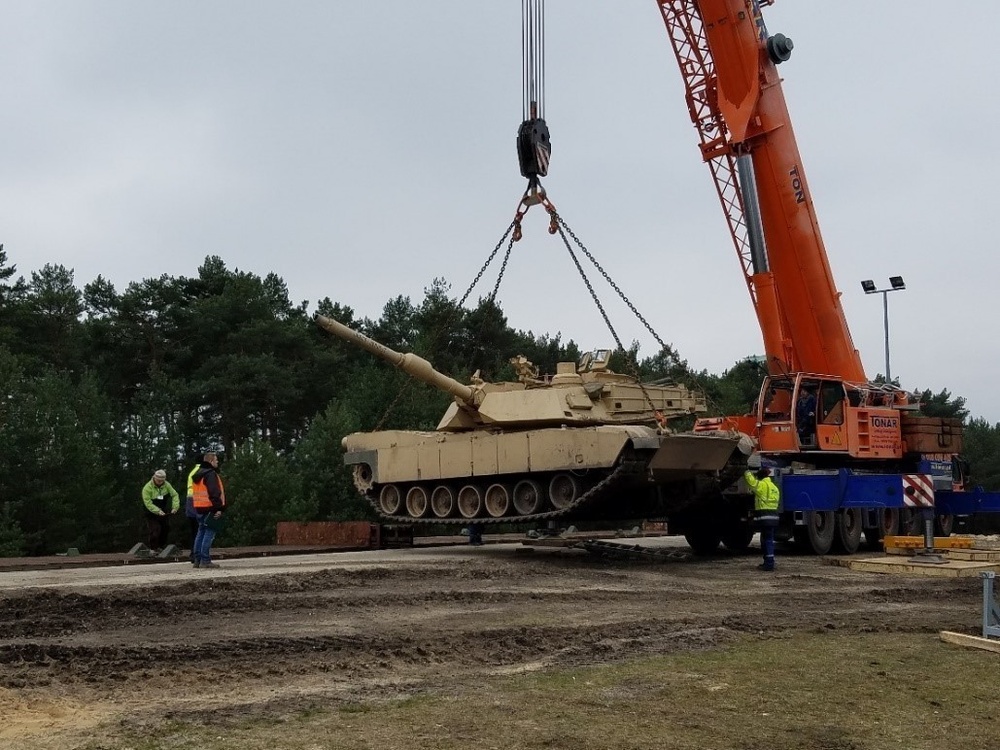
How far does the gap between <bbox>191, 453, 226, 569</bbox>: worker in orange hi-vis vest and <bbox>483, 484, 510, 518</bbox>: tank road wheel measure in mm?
4511

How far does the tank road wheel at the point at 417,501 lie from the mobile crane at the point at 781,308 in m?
4.29

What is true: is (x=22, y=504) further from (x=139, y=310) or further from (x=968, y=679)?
(x=968, y=679)

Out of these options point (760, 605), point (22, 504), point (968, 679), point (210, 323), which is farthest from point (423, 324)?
point (968, 679)

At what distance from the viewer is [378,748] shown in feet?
16.4

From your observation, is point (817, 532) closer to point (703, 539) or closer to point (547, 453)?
point (703, 539)

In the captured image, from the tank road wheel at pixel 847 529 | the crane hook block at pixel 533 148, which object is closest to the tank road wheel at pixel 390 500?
the crane hook block at pixel 533 148

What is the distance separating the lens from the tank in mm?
15672

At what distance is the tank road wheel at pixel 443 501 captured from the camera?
18.0 metres

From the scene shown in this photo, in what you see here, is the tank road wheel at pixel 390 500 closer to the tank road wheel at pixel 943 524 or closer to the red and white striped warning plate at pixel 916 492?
the red and white striped warning plate at pixel 916 492

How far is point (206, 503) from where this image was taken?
1391 centimetres

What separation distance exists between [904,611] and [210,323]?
125 ft

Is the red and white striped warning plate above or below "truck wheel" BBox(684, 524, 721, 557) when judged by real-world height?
above

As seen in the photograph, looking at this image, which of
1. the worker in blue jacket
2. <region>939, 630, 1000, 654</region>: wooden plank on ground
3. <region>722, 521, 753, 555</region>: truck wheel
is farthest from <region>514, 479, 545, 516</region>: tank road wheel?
<region>939, 630, 1000, 654</region>: wooden plank on ground

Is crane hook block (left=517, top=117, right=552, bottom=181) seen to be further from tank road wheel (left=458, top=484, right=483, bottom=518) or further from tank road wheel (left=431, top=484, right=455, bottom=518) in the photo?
tank road wheel (left=431, top=484, right=455, bottom=518)
